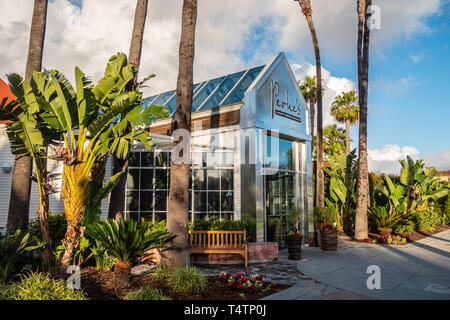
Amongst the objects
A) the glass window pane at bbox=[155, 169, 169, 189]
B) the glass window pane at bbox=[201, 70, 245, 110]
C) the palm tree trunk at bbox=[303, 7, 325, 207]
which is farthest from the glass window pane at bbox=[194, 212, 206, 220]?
the palm tree trunk at bbox=[303, 7, 325, 207]

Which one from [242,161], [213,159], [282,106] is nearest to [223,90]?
[282,106]

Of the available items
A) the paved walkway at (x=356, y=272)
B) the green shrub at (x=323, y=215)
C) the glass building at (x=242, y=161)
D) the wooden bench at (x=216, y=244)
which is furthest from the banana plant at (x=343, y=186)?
the wooden bench at (x=216, y=244)

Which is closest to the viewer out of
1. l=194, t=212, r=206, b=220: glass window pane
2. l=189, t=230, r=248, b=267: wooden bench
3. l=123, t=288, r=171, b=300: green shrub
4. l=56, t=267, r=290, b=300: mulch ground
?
l=123, t=288, r=171, b=300: green shrub

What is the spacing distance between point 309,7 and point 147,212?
1306 cm

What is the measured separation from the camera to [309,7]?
55.3 ft

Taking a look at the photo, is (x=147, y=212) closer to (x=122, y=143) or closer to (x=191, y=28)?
(x=122, y=143)

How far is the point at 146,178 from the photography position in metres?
11.3

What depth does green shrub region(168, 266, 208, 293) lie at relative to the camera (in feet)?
19.7

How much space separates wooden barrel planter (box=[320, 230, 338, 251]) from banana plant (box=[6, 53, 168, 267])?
718 centimetres

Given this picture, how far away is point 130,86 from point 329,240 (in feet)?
26.2

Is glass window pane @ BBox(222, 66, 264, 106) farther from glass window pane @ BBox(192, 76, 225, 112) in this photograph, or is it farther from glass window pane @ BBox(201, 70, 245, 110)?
glass window pane @ BBox(192, 76, 225, 112)

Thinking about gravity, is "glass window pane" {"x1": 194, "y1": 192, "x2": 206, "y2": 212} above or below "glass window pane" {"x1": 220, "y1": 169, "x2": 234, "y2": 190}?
below

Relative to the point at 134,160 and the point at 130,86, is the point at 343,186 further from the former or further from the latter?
the point at 130,86
